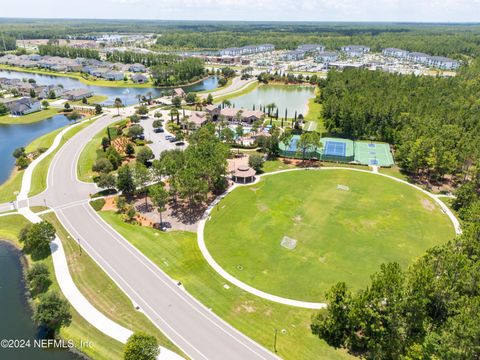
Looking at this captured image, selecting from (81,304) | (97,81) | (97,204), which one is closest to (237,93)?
(97,81)

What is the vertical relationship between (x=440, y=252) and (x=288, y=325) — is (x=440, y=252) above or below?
above

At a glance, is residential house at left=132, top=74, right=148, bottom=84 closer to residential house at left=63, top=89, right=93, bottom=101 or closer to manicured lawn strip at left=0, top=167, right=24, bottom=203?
residential house at left=63, top=89, right=93, bottom=101

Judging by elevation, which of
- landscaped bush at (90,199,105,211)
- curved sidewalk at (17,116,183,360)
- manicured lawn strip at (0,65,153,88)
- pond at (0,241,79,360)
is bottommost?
pond at (0,241,79,360)

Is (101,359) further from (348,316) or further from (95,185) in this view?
(95,185)

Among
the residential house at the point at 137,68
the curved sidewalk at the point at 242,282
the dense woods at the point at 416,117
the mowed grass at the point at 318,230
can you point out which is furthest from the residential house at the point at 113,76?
the mowed grass at the point at 318,230

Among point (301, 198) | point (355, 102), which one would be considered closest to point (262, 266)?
point (301, 198)

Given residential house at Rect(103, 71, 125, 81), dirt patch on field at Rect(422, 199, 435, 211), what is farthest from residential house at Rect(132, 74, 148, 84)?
dirt patch on field at Rect(422, 199, 435, 211)

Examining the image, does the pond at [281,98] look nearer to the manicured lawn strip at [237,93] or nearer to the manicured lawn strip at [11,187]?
the manicured lawn strip at [237,93]
